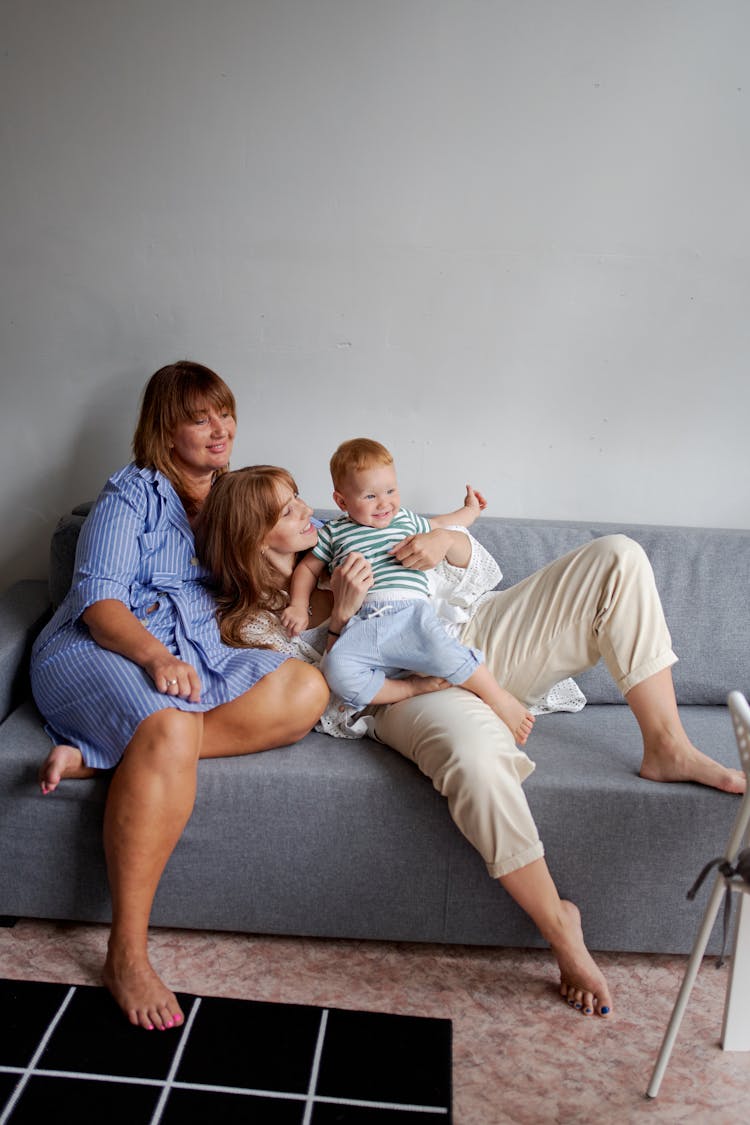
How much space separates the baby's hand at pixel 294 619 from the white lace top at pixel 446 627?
0.11 feet

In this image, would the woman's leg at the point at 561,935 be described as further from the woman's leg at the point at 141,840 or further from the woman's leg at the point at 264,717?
the woman's leg at the point at 141,840

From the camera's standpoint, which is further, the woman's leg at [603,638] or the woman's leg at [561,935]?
the woman's leg at [603,638]

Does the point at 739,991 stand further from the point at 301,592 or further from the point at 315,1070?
the point at 301,592

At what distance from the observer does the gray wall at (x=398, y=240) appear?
7.50 feet

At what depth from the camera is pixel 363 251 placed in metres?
2.40

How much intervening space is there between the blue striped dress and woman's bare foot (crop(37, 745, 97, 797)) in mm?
21

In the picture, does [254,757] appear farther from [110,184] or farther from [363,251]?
[110,184]

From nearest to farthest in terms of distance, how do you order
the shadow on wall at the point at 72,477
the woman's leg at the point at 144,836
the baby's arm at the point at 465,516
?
1. the woman's leg at the point at 144,836
2. the baby's arm at the point at 465,516
3. the shadow on wall at the point at 72,477

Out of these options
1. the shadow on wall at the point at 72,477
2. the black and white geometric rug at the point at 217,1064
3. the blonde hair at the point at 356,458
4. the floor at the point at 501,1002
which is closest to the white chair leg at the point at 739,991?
the floor at the point at 501,1002

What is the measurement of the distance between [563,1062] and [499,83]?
6.76 feet

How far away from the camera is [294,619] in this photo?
6.65 ft

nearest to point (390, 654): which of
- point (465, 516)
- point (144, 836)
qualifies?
point (465, 516)

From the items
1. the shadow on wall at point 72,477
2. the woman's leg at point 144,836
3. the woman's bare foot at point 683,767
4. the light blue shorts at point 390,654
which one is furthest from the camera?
the shadow on wall at point 72,477

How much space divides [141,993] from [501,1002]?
616 millimetres
